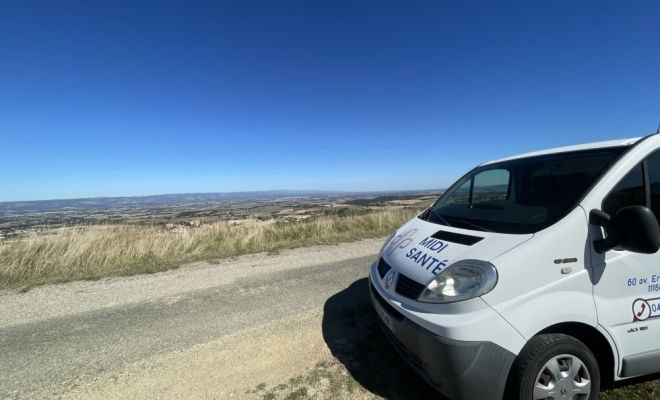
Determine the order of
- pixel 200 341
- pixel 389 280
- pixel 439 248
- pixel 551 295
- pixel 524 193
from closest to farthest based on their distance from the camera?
pixel 551 295, pixel 439 248, pixel 389 280, pixel 524 193, pixel 200 341

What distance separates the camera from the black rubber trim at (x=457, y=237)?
2.14 meters

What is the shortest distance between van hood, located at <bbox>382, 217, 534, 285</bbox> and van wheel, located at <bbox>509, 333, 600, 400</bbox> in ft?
2.02

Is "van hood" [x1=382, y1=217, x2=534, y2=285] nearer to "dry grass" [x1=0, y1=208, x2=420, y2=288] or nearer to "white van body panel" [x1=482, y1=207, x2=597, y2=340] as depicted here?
"white van body panel" [x1=482, y1=207, x2=597, y2=340]

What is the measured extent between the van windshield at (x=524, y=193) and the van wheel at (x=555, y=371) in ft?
2.44

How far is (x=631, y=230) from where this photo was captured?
5.56 feet

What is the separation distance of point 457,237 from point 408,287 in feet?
2.00

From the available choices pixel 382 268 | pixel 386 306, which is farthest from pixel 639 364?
pixel 382 268

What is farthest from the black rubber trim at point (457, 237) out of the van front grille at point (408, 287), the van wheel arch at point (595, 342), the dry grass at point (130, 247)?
the dry grass at point (130, 247)

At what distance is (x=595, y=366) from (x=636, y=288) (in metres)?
0.63

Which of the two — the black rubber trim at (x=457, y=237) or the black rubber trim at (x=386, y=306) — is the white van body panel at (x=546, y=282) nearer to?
the black rubber trim at (x=457, y=237)

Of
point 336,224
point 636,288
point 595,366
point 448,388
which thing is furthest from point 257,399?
point 336,224

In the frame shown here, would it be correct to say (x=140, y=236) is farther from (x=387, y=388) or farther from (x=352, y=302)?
(x=387, y=388)

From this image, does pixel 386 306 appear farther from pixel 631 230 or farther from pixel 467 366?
pixel 631 230

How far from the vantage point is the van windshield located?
2.12 metres
